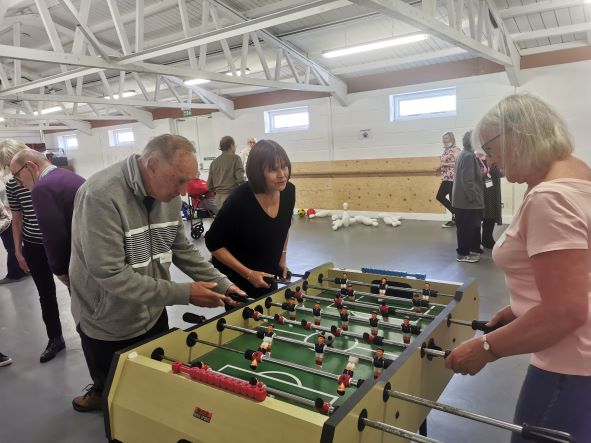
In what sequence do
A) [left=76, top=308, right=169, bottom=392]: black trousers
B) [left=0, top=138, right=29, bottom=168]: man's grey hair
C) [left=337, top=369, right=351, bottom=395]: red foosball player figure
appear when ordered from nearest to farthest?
1. [left=337, top=369, right=351, bottom=395]: red foosball player figure
2. [left=76, top=308, right=169, bottom=392]: black trousers
3. [left=0, top=138, right=29, bottom=168]: man's grey hair

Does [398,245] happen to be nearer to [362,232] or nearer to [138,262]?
[362,232]

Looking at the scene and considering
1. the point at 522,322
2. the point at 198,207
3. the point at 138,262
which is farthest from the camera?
the point at 198,207

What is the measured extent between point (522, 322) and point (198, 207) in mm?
7370

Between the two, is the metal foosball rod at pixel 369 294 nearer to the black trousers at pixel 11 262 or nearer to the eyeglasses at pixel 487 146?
the eyeglasses at pixel 487 146

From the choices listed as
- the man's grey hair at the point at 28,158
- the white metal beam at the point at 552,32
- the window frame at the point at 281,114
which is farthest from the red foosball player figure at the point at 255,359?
the window frame at the point at 281,114

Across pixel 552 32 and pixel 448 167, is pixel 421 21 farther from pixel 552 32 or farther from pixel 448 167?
pixel 552 32

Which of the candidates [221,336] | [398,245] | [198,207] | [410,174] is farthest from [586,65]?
[221,336]

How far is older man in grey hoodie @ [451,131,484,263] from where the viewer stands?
4707mm

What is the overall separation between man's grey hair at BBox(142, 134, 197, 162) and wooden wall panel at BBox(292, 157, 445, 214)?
7.07 m

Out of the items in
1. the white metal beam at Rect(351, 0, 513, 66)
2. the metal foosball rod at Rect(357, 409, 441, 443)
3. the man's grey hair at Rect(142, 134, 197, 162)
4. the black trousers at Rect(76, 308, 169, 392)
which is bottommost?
the black trousers at Rect(76, 308, 169, 392)

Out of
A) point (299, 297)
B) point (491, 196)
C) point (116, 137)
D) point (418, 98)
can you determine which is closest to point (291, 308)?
point (299, 297)

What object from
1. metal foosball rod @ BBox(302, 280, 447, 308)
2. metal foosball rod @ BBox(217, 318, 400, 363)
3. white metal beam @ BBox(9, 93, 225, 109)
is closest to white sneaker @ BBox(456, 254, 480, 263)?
metal foosball rod @ BBox(302, 280, 447, 308)

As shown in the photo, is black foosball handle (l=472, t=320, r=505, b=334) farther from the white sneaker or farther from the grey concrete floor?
the white sneaker

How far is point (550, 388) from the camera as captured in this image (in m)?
1.07
